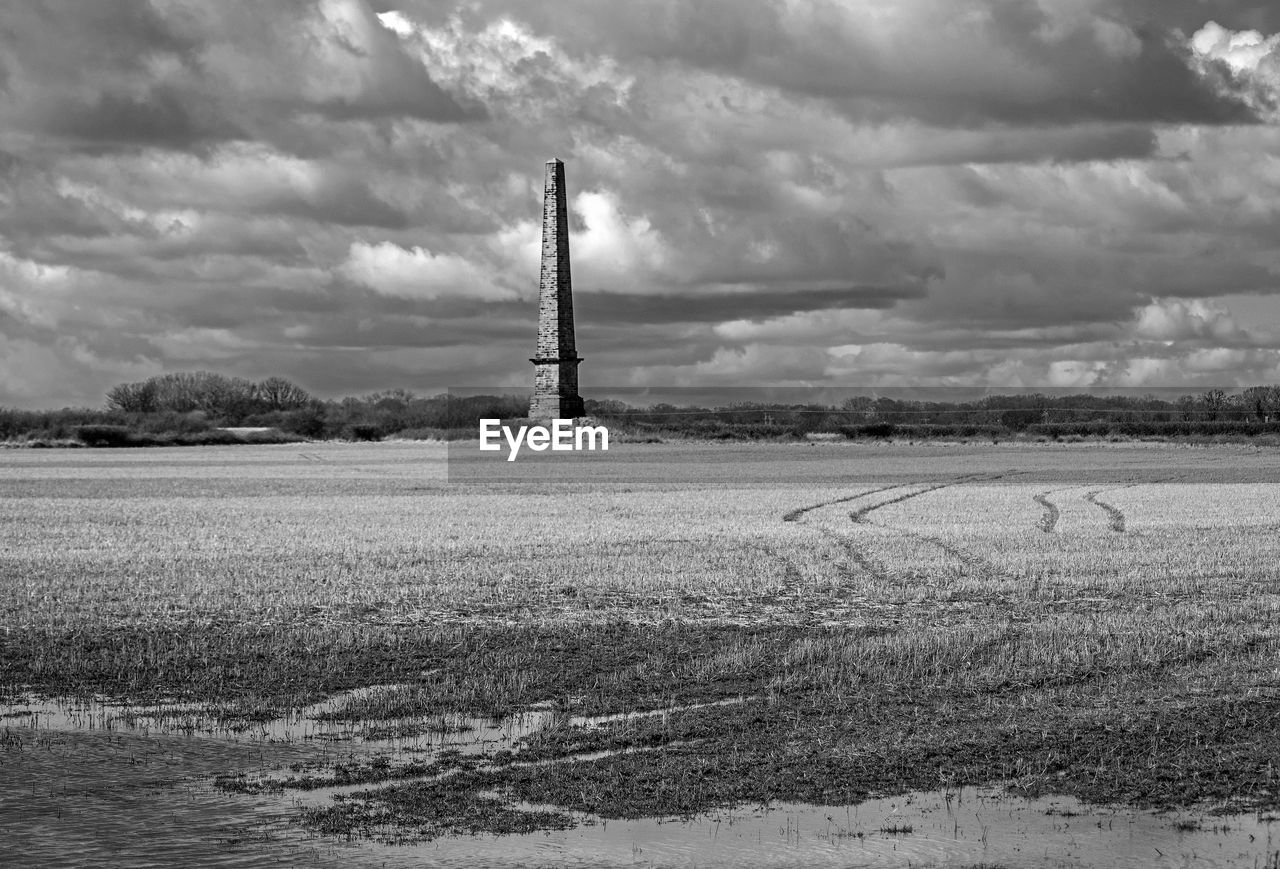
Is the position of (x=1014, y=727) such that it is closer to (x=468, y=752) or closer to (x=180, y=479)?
(x=468, y=752)

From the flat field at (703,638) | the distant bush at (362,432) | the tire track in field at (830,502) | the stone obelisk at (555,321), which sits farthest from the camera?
the distant bush at (362,432)

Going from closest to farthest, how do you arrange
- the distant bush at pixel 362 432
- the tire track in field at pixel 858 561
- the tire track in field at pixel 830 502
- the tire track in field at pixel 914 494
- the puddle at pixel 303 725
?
the puddle at pixel 303 725
the tire track in field at pixel 858 561
the tire track in field at pixel 830 502
the tire track in field at pixel 914 494
the distant bush at pixel 362 432

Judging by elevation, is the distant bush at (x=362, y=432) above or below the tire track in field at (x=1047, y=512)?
above

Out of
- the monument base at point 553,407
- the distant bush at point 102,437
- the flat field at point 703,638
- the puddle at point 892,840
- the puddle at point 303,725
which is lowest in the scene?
the puddle at point 892,840

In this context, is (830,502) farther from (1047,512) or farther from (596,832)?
(596,832)

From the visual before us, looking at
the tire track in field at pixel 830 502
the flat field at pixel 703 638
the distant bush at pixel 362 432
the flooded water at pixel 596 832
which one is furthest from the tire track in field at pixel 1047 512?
the distant bush at pixel 362 432

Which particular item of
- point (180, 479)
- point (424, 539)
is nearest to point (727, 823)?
point (424, 539)

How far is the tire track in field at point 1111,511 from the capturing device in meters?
32.7

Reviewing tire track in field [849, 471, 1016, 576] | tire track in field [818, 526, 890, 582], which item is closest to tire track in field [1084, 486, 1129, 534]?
tire track in field [849, 471, 1016, 576]

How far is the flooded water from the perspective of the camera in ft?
27.5

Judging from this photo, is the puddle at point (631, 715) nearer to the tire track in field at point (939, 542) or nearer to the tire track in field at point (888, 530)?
the tire track in field at point (888, 530)

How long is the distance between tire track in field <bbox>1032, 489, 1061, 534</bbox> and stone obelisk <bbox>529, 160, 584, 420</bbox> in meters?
33.6

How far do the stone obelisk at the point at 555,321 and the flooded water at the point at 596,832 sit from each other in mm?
64605

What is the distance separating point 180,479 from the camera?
5847 centimetres
